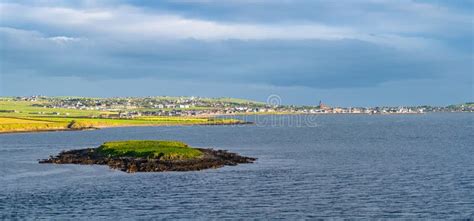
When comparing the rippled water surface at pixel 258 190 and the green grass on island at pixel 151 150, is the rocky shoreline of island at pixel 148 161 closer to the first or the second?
the green grass on island at pixel 151 150

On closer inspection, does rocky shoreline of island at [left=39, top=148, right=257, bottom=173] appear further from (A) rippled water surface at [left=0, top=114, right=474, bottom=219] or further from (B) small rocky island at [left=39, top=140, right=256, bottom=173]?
(A) rippled water surface at [left=0, top=114, right=474, bottom=219]

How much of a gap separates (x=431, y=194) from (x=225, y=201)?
2141 centimetres

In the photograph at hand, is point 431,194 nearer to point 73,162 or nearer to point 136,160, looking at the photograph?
point 136,160

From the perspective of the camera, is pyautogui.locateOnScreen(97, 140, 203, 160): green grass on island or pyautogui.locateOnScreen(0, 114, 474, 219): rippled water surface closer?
pyautogui.locateOnScreen(0, 114, 474, 219): rippled water surface

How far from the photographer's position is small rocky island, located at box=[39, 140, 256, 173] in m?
92.7

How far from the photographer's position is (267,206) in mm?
59344

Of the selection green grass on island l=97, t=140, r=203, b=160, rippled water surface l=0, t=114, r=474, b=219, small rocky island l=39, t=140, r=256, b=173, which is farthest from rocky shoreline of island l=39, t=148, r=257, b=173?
rippled water surface l=0, t=114, r=474, b=219

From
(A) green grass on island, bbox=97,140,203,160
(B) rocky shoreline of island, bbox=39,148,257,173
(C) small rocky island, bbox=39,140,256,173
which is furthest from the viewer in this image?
(A) green grass on island, bbox=97,140,203,160

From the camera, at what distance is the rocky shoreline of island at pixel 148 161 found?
91.2m

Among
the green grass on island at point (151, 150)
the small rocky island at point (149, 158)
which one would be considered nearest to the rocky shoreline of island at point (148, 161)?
the small rocky island at point (149, 158)

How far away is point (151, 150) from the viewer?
10500 centimetres

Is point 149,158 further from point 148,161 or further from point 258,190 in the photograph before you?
point 258,190

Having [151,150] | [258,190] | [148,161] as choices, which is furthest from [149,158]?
[258,190]

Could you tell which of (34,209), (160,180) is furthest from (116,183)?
(34,209)
